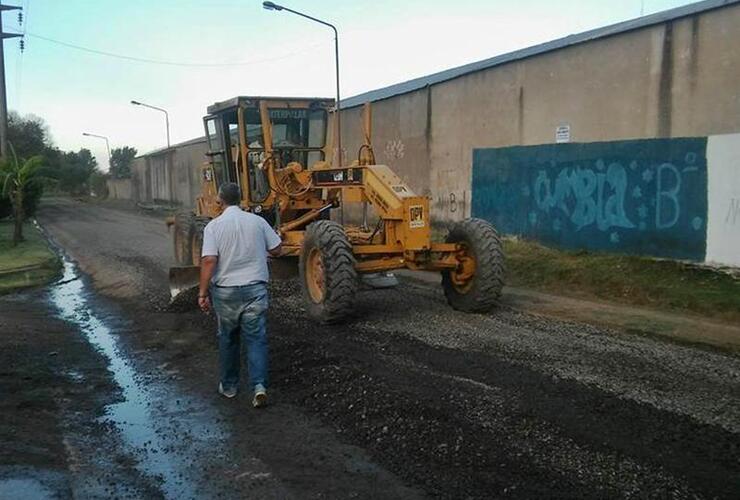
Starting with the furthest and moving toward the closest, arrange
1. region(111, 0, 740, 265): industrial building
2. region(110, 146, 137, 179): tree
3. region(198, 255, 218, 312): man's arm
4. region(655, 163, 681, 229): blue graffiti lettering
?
region(110, 146, 137, 179): tree, region(655, 163, 681, 229): blue graffiti lettering, region(111, 0, 740, 265): industrial building, region(198, 255, 218, 312): man's arm

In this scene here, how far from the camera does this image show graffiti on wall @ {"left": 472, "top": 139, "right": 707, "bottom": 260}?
1192cm


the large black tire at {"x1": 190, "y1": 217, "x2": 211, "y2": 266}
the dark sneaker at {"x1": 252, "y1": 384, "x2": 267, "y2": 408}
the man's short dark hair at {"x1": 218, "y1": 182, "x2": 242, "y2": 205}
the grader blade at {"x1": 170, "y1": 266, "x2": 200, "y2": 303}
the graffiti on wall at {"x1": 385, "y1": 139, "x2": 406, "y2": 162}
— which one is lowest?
the dark sneaker at {"x1": 252, "y1": 384, "x2": 267, "y2": 408}

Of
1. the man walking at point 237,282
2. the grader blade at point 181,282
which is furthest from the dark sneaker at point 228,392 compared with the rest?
the grader blade at point 181,282

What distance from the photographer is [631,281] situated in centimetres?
1161

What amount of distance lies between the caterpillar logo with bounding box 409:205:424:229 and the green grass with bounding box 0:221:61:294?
26.9ft

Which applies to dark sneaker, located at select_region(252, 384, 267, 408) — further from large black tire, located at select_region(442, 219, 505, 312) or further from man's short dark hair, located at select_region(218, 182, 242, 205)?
large black tire, located at select_region(442, 219, 505, 312)

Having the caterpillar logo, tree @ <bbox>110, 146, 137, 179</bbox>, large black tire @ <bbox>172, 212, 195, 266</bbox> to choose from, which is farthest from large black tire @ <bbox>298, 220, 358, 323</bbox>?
tree @ <bbox>110, 146, 137, 179</bbox>

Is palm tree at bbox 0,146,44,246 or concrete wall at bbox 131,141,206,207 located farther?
concrete wall at bbox 131,141,206,207

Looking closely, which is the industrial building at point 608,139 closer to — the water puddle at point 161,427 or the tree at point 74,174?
the water puddle at point 161,427

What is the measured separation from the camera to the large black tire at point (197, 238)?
42.0 ft

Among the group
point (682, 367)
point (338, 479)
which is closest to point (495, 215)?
point (682, 367)

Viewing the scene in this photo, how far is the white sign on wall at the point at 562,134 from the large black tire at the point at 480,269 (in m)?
5.91

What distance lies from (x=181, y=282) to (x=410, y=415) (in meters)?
5.95

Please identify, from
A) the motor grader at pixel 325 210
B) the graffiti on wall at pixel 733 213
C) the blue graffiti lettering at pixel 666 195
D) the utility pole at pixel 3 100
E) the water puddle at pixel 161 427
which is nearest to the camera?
the water puddle at pixel 161 427
